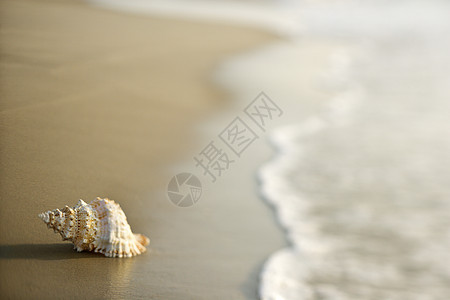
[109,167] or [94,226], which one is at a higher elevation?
[109,167]

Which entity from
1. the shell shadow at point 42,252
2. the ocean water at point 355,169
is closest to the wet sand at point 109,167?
the shell shadow at point 42,252

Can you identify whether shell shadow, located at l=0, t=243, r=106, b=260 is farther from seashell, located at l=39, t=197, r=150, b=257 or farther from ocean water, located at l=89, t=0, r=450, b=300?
ocean water, located at l=89, t=0, r=450, b=300

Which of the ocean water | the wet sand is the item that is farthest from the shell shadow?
the ocean water

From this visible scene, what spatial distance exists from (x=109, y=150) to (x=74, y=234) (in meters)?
1.34

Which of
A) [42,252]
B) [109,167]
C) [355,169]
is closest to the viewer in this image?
[42,252]

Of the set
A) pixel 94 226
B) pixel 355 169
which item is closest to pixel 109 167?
pixel 94 226

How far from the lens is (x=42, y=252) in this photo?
2.70 m

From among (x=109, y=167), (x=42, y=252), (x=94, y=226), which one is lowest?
(x=42, y=252)

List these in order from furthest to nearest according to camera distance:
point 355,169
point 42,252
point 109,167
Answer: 1. point 355,169
2. point 109,167
3. point 42,252

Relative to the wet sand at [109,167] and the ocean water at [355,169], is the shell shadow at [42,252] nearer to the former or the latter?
the wet sand at [109,167]

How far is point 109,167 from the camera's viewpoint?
3797 mm

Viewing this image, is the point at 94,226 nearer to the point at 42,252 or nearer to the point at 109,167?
the point at 42,252

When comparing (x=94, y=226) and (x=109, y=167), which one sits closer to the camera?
(x=94, y=226)

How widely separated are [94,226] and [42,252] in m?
0.26
